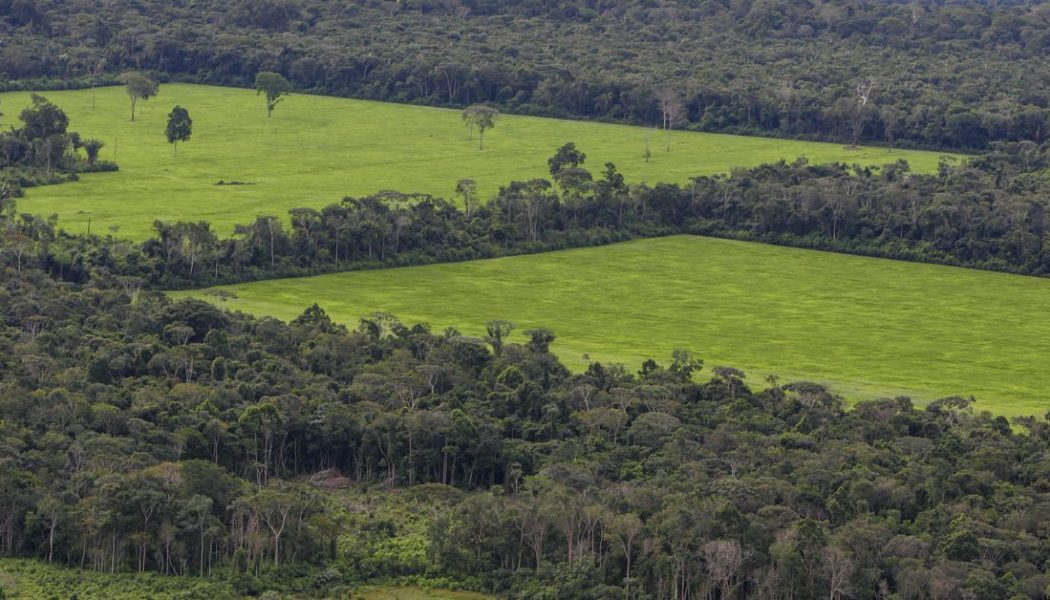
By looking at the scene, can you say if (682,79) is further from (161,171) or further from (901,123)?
(161,171)

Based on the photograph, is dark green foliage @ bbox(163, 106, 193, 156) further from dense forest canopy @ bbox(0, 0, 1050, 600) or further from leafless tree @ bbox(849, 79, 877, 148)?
leafless tree @ bbox(849, 79, 877, 148)

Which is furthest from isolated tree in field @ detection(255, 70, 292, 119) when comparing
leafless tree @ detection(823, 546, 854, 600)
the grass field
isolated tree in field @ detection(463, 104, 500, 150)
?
leafless tree @ detection(823, 546, 854, 600)

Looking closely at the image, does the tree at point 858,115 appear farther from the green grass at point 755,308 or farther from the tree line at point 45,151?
the tree line at point 45,151

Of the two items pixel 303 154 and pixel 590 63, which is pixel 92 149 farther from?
pixel 590 63

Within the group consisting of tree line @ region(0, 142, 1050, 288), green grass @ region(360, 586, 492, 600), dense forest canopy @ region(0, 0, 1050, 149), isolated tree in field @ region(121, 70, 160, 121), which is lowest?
green grass @ region(360, 586, 492, 600)

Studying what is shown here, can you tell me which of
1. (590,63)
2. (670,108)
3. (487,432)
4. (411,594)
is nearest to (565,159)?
(670,108)

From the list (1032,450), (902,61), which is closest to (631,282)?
(1032,450)
